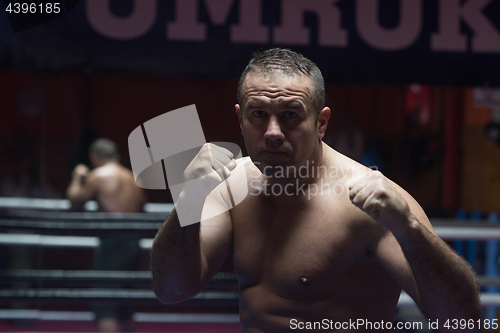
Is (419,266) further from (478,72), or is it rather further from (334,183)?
(478,72)

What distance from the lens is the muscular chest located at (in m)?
1.47

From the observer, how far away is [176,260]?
1405mm

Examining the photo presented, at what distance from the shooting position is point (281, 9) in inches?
112

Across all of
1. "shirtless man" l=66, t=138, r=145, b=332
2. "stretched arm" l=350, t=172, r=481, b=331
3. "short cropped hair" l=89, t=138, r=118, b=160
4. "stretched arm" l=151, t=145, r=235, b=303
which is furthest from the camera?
"short cropped hair" l=89, t=138, r=118, b=160

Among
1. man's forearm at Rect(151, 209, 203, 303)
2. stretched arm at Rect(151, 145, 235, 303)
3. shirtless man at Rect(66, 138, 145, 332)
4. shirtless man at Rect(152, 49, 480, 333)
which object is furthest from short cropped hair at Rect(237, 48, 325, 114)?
shirtless man at Rect(66, 138, 145, 332)

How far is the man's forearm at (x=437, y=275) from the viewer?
1.22m

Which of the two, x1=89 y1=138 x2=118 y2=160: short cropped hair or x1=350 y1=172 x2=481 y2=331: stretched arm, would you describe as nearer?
x1=350 y1=172 x2=481 y2=331: stretched arm

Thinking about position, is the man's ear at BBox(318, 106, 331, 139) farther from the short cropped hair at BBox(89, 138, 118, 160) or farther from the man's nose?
the short cropped hair at BBox(89, 138, 118, 160)

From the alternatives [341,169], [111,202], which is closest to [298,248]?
[341,169]

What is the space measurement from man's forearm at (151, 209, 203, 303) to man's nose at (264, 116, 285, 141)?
33 centimetres

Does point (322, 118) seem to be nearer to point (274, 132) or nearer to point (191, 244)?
point (274, 132)

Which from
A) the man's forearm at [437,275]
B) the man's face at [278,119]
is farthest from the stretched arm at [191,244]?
the man's forearm at [437,275]

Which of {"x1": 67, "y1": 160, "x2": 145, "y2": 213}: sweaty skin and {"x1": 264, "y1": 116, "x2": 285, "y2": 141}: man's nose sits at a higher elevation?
{"x1": 264, "y1": 116, "x2": 285, "y2": 141}: man's nose

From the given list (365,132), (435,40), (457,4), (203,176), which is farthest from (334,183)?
(365,132)
